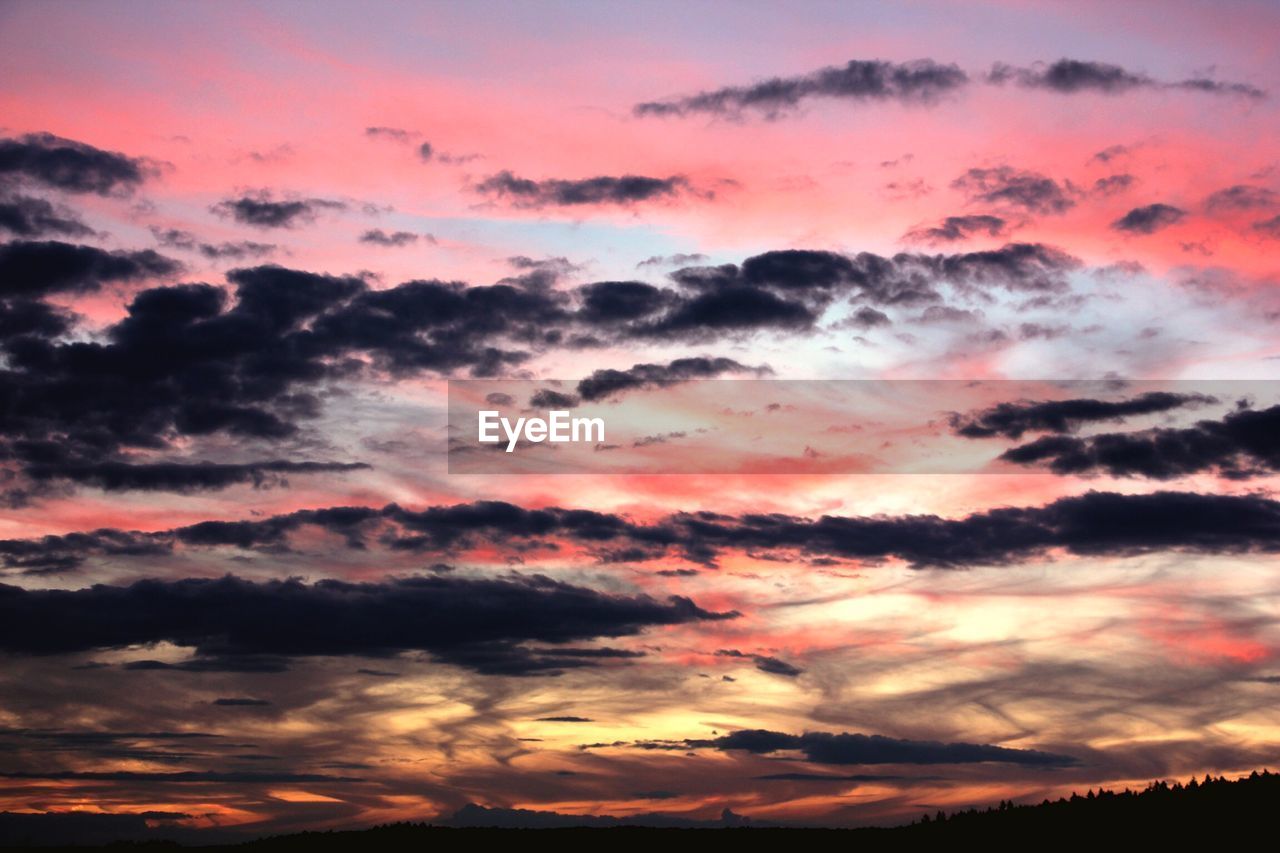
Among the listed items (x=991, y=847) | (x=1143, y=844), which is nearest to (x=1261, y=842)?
(x=1143, y=844)

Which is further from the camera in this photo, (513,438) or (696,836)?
(513,438)

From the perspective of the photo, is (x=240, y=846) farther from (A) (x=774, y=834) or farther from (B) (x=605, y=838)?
(A) (x=774, y=834)

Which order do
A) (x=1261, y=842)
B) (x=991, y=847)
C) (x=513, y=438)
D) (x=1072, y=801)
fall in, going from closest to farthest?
(x=1261, y=842) → (x=991, y=847) → (x=1072, y=801) → (x=513, y=438)

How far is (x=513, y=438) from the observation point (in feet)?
312

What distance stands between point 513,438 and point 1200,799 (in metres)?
47.2

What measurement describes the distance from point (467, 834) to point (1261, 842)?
4232 centimetres

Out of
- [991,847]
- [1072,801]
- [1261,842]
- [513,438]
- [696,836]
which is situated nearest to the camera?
[1261,842]

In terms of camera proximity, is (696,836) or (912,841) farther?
(696,836)

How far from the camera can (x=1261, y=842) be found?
6019cm

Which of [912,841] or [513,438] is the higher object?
[513,438]

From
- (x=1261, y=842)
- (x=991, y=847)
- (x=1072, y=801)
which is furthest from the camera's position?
(x=1072, y=801)

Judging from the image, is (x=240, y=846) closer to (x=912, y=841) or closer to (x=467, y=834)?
(x=467, y=834)

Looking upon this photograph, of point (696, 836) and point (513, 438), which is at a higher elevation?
point (513, 438)

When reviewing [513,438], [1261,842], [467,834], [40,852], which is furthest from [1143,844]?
[40,852]
